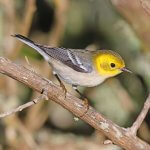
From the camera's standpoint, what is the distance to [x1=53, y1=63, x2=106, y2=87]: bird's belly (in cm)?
423

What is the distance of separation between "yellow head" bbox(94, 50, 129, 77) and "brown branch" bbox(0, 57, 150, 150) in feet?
2.46

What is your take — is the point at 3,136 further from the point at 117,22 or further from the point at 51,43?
the point at 117,22

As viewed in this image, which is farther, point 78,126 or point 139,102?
point 78,126

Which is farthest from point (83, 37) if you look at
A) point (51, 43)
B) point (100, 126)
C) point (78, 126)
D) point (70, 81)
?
point (100, 126)

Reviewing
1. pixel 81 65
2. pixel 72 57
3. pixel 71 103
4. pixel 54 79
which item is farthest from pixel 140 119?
pixel 54 79

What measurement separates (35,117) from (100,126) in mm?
2444

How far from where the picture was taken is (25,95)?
6379 mm

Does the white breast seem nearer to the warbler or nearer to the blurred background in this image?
the warbler

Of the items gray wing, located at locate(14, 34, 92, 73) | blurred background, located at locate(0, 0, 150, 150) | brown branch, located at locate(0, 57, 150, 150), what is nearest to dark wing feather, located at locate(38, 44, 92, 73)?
gray wing, located at locate(14, 34, 92, 73)

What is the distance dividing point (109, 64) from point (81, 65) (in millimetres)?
216

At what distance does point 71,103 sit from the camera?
3547 millimetres

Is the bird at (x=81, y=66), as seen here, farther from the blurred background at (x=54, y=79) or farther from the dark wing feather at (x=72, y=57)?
the blurred background at (x=54, y=79)

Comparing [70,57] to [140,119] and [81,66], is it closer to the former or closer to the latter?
[81,66]

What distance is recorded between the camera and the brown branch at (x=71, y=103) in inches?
134
